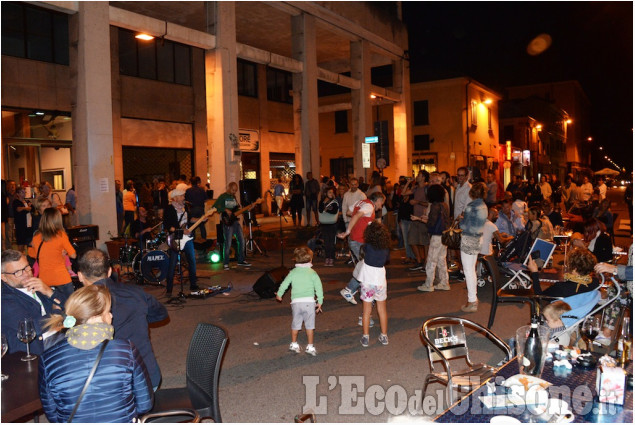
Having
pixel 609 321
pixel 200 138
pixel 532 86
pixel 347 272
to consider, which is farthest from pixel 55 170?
pixel 532 86

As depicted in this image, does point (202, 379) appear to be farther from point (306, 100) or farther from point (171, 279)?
point (306, 100)

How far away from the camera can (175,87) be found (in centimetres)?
2116

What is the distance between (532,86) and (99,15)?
75852 millimetres

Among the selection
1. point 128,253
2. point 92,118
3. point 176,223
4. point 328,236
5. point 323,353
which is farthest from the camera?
point 328,236

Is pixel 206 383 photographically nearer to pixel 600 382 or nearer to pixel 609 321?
pixel 600 382

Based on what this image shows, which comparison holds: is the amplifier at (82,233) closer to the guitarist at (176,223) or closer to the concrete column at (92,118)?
the concrete column at (92,118)

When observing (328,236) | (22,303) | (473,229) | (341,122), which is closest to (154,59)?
(328,236)

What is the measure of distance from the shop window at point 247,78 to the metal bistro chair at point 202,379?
2176 centimetres

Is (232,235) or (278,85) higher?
(278,85)

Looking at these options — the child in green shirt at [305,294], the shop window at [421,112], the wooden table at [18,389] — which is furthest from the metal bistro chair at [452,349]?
the shop window at [421,112]

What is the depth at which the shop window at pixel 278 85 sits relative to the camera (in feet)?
86.7

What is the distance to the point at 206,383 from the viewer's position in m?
3.64

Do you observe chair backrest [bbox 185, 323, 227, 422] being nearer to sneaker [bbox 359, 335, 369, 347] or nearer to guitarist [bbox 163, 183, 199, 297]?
sneaker [bbox 359, 335, 369, 347]

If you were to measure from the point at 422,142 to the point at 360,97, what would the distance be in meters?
13.1
